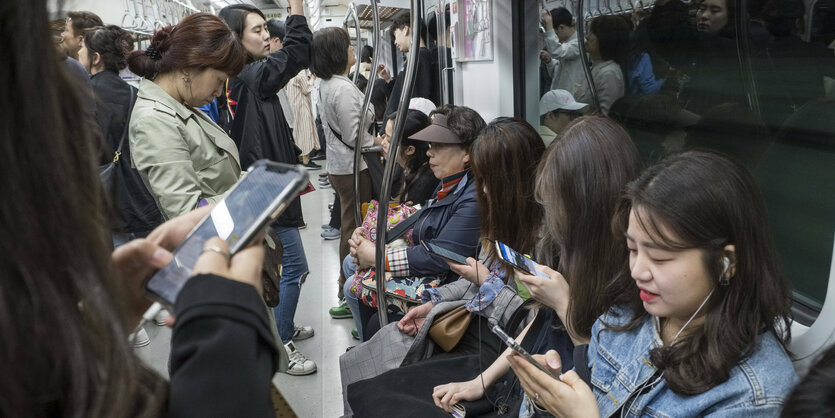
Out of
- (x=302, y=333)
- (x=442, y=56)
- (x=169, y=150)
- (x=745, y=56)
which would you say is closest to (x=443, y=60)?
(x=442, y=56)

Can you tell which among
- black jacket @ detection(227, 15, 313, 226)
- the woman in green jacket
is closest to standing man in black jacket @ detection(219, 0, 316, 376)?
black jacket @ detection(227, 15, 313, 226)

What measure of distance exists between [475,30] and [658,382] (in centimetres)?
300

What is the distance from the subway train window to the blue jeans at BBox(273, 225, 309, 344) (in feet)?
5.46

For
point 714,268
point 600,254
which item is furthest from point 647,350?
point 600,254

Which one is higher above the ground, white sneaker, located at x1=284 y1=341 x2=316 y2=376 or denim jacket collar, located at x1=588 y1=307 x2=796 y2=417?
denim jacket collar, located at x1=588 y1=307 x2=796 y2=417

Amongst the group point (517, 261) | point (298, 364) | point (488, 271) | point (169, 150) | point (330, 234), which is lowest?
point (330, 234)

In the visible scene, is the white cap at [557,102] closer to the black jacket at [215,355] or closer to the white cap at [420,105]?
the white cap at [420,105]

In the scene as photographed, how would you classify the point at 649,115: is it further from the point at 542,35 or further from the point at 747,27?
the point at 542,35

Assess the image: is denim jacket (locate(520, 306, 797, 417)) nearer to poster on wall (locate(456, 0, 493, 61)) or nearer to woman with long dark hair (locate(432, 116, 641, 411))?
woman with long dark hair (locate(432, 116, 641, 411))

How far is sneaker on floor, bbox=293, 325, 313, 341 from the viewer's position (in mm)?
3691

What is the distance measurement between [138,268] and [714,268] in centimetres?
99

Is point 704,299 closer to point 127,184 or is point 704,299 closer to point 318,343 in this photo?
point 127,184

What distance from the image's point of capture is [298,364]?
327 centimetres

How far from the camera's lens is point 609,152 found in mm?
1657
